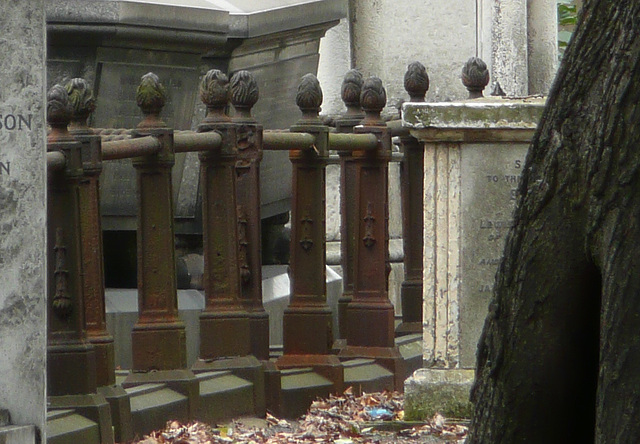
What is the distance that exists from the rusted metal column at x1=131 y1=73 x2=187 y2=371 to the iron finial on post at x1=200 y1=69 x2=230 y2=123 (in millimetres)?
517

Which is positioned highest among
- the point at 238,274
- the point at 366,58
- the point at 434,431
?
the point at 366,58

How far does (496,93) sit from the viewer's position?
11.2 metres

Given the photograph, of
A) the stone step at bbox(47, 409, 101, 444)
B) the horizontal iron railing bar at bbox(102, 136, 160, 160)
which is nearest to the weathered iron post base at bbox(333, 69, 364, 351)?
the horizontal iron railing bar at bbox(102, 136, 160, 160)

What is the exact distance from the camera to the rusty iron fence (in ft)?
22.3

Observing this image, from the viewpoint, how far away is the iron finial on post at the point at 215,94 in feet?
27.1

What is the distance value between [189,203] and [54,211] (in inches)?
130

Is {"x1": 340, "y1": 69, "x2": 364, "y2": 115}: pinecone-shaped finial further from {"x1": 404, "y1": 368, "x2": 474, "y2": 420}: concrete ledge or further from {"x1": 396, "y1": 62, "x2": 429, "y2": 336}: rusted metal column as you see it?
{"x1": 404, "y1": 368, "x2": 474, "y2": 420}: concrete ledge

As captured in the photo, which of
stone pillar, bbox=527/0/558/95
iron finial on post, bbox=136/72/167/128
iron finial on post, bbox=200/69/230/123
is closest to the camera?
iron finial on post, bbox=136/72/167/128

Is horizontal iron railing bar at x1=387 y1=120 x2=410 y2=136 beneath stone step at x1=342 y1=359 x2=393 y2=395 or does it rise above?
above

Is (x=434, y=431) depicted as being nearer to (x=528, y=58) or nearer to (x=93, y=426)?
(x=93, y=426)

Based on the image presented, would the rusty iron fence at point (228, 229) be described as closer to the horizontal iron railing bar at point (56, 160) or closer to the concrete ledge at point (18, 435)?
the horizontal iron railing bar at point (56, 160)

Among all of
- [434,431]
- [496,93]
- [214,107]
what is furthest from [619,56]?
[496,93]

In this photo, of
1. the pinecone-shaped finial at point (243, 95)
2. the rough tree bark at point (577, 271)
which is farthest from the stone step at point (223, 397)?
the rough tree bark at point (577, 271)

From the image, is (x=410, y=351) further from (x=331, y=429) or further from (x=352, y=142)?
(x=331, y=429)
